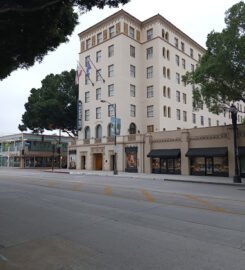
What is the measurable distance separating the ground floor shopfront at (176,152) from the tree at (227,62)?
18.7ft

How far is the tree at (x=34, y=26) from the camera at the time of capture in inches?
307

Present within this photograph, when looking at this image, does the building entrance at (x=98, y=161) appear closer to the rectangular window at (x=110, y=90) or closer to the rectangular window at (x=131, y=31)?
the rectangular window at (x=110, y=90)

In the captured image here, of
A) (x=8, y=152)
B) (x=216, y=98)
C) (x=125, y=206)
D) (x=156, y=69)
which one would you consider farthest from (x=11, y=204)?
(x=8, y=152)

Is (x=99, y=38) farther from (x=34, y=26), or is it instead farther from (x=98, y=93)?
(x=34, y=26)

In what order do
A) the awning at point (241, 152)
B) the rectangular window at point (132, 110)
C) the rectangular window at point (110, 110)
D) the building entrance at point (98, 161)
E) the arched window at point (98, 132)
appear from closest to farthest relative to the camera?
the awning at point (241, 152)
the rectangular window at point (132, 110)
the rectangular window at point (110, 110)
the building entrance at point (98, 161)
the arched window at point (98, 132)

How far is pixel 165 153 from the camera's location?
105 ft

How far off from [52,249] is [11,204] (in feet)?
19.3

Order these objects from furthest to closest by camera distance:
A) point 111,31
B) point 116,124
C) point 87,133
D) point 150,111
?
Answer: point 87,133 < point 111,31 < point 150,111 < point 116,124

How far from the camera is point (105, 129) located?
135 ft

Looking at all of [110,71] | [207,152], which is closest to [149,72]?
[110,71]

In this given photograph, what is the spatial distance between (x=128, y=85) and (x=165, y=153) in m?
13.4

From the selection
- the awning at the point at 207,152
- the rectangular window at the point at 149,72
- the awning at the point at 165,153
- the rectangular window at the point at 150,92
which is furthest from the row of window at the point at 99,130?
the awning at the point at 207,152

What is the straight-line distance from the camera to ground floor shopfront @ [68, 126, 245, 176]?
91.3 feet

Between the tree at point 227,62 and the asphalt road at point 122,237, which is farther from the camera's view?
the tree at point 227,62
